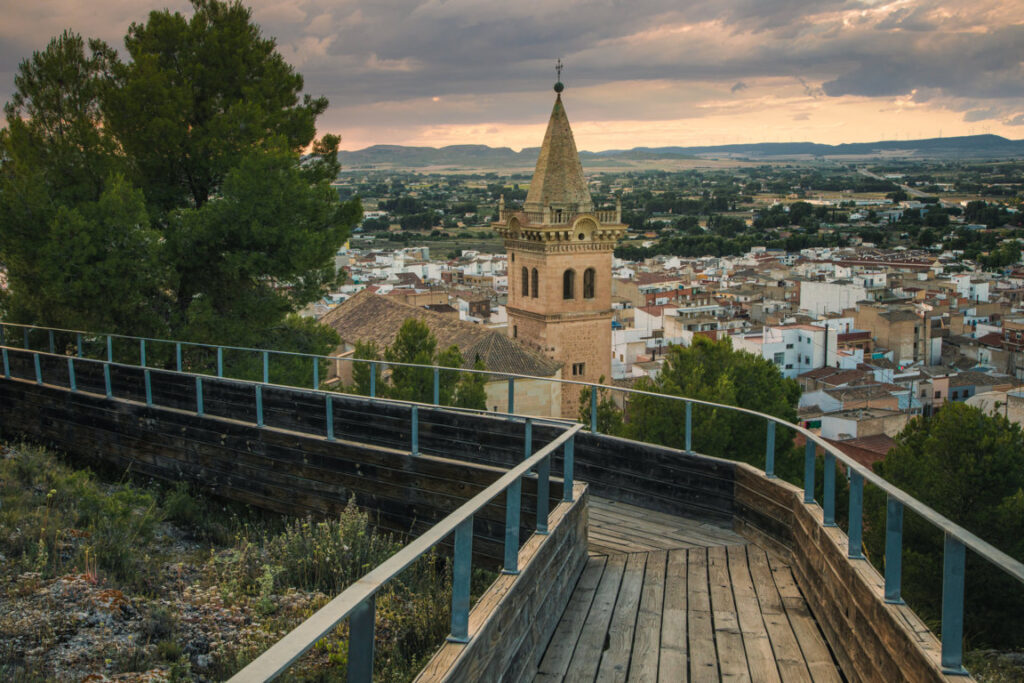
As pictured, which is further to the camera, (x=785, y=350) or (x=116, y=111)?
(x=785, y=350)

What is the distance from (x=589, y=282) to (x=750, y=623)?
42073 millimetres

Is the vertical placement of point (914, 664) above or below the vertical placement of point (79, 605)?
above

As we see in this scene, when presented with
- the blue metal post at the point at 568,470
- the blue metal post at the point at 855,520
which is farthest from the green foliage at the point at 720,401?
the blue metal post at the point at 855,520

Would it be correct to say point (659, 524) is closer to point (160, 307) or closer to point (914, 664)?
point (914, 664)

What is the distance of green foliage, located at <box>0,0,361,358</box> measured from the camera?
16.4m

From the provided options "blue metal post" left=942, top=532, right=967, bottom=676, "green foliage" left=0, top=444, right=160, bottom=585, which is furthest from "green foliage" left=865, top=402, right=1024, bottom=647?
"blue metal post" left=942, top=532, right=967, bottom=676

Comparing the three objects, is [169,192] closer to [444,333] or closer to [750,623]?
[750,623]

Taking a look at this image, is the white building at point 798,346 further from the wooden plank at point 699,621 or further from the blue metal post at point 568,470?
the blue metal post at point 568,470

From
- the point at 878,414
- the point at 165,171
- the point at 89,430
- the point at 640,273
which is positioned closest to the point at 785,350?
the point at 878,414

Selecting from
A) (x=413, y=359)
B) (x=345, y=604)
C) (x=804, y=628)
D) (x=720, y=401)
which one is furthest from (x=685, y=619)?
(x=413, y=359)

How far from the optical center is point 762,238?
16200cm

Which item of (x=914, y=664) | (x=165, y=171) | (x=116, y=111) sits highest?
(x=116, y=111)

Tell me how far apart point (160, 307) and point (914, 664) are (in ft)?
54.3

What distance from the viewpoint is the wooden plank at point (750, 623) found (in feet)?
14.7
